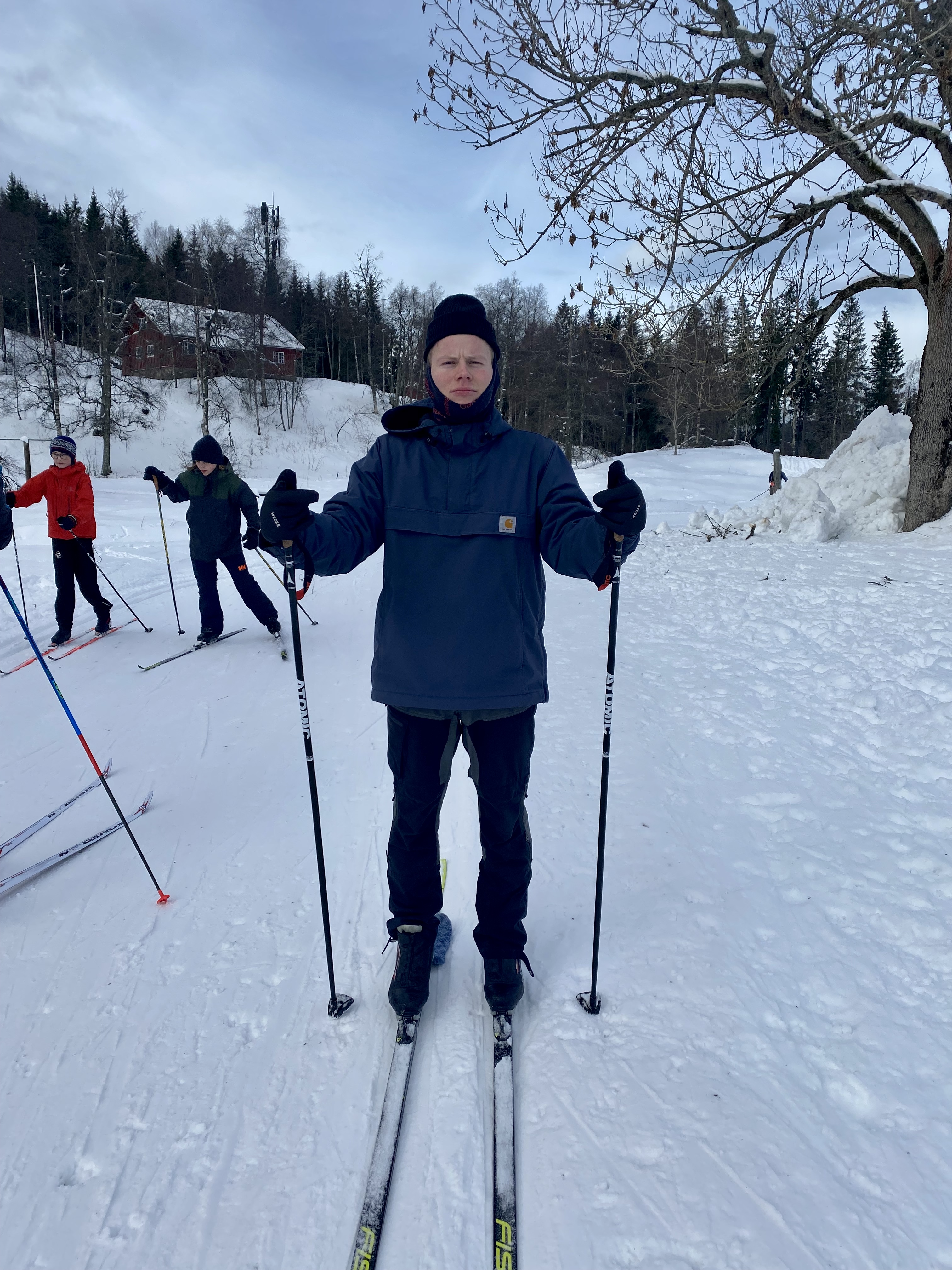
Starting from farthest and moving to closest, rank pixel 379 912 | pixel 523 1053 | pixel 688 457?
1. pixel 688 457
2. pixel 379 912
3. pixel 523 1053

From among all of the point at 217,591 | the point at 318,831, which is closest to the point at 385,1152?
the point at 318,831

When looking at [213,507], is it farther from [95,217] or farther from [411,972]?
[95,217]

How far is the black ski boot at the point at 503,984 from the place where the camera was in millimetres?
2170

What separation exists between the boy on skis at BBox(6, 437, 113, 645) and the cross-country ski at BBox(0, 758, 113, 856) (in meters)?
3.13

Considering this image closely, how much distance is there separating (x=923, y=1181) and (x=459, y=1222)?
1.14 metres

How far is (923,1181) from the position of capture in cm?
166

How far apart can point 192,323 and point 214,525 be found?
3468cm

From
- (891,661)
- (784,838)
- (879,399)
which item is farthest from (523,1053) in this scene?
(879,399)

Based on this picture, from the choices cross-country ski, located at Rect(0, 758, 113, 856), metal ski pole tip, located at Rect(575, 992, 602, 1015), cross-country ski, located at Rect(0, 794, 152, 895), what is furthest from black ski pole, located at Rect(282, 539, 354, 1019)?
cross-country ski, located at Rect(0, 758, 113, 856)

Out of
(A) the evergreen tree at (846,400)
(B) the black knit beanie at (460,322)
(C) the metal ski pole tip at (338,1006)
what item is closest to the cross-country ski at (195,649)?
(C) the metal ski pole tip at (338,1006)

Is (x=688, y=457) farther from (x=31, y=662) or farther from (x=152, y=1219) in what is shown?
(x=152, y=1219)

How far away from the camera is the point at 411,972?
219 centimetres

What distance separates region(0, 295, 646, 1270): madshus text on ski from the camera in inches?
77.6

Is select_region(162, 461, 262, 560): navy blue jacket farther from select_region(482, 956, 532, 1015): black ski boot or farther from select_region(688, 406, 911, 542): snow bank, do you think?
select_region(688, 406, 911, 542): snow bank
